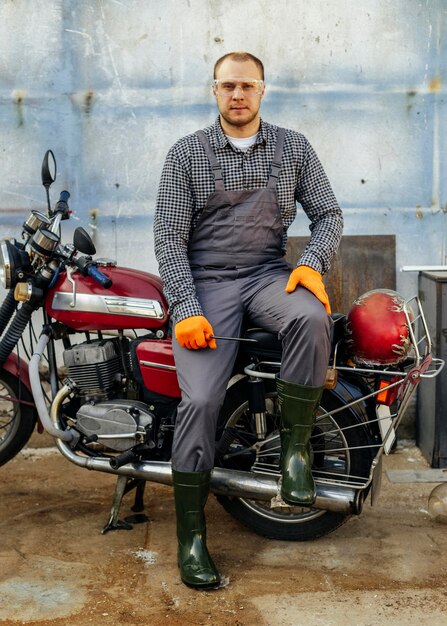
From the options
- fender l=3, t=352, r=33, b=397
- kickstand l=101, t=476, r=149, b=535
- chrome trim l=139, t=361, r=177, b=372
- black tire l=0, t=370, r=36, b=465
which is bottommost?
kickstand l=101, t=476, r=149, b=535

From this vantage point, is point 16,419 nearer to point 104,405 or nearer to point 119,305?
point 104,405

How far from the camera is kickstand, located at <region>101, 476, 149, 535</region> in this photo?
13.2 feet

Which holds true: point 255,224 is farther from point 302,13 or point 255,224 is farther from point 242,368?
point 302,13

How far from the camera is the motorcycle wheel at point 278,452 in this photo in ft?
12.7

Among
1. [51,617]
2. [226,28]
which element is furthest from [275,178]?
[51,617]

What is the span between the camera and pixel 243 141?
12.7ft

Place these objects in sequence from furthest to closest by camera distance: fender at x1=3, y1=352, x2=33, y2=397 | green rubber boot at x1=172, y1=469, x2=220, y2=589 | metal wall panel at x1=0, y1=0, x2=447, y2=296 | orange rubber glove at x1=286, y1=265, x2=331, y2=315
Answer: metal wall panel at x1=0, y1=0, x2=447, y2=296, fender at x1=3, y1=352, x2=33, y2=397, orange rubber glove at x1=286, y1=265, x2=331, y2=315, green rubber boot at x1=172, y1=469, x2=220, y2=589

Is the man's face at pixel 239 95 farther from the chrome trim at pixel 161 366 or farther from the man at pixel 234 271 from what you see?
the chrome trim at pixel 161 366

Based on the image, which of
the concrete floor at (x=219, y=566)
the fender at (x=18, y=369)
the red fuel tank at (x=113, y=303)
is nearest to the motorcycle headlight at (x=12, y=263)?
the red fuel tank at (x=113, y=303)

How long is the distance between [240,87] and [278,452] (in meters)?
1.56

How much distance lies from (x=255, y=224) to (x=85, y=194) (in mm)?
1579

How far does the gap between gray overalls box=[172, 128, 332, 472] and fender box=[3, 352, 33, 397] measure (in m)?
0.91

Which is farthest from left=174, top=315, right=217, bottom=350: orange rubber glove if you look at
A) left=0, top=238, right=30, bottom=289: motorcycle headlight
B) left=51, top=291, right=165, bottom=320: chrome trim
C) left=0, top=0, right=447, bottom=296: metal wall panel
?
left=0, top=0, right=447, bottom=296: metal wall panel

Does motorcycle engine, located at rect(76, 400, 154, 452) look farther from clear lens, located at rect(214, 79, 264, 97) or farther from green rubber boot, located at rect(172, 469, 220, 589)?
clear lens, located at rect(214, 79, 264, 97)
